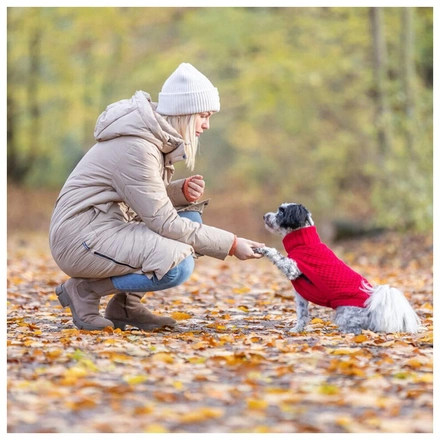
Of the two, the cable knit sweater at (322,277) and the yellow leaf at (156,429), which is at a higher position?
the cable knit sweater at (322,277)

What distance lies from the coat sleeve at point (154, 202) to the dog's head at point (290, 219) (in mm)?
380

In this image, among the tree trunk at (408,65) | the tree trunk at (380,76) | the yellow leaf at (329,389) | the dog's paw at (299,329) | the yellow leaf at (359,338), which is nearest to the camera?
the yellow leaf at (329,389)

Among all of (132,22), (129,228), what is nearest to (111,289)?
(129,228)

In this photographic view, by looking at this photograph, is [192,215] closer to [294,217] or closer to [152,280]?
[152,280]

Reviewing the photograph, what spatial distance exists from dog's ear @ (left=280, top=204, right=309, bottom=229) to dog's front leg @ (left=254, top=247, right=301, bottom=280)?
21cm

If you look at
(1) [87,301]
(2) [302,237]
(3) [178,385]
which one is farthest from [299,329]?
(3) [178,385]

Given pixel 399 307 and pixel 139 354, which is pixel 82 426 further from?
pixel 399 307

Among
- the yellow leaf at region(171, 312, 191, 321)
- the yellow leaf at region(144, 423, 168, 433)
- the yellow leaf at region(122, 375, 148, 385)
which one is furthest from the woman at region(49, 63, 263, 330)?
the yellow leaf at region(144, 423, 168, 433)

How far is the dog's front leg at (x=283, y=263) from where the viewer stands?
5.11 metres

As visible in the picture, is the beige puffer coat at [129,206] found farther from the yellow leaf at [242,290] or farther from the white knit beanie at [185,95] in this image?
the yellow leaf at [242,290]

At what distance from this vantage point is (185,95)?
507 centimetres

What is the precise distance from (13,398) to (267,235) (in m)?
15.3

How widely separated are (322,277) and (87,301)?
1.53 m

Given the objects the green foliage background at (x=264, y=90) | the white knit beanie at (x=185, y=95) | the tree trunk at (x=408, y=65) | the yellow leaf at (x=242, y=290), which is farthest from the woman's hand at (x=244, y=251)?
the tree trunk at (x=408, y=65)
